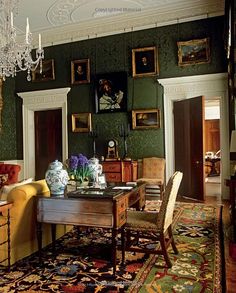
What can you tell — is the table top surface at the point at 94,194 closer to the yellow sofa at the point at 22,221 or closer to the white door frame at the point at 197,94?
the yellow sofa at the point at 22,221

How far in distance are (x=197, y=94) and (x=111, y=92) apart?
2177 millimetres

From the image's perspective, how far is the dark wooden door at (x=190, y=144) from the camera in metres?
6.36

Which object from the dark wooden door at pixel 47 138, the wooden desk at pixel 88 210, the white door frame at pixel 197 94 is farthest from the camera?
the dark wooden door at pixel 47 138

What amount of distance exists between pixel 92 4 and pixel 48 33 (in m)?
2.02

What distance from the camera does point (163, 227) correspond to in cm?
288

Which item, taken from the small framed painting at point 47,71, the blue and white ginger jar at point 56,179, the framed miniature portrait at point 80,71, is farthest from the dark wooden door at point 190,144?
the blue and white ginger jar at point 56,179

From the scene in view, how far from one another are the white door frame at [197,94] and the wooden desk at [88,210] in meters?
4.11

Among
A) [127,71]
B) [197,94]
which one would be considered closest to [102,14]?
[127,71]

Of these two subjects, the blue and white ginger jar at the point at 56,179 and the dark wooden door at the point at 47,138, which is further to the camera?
the dark wooden door at the point at 47,138

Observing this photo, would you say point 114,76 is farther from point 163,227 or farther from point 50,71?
point 163,227

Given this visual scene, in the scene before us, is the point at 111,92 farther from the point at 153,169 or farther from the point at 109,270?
the point at 109,270

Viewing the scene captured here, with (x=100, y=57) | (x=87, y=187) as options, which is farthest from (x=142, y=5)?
(x=87, y=187)

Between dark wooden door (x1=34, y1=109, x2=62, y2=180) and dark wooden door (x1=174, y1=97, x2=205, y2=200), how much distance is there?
353cm

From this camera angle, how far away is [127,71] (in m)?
7.35
